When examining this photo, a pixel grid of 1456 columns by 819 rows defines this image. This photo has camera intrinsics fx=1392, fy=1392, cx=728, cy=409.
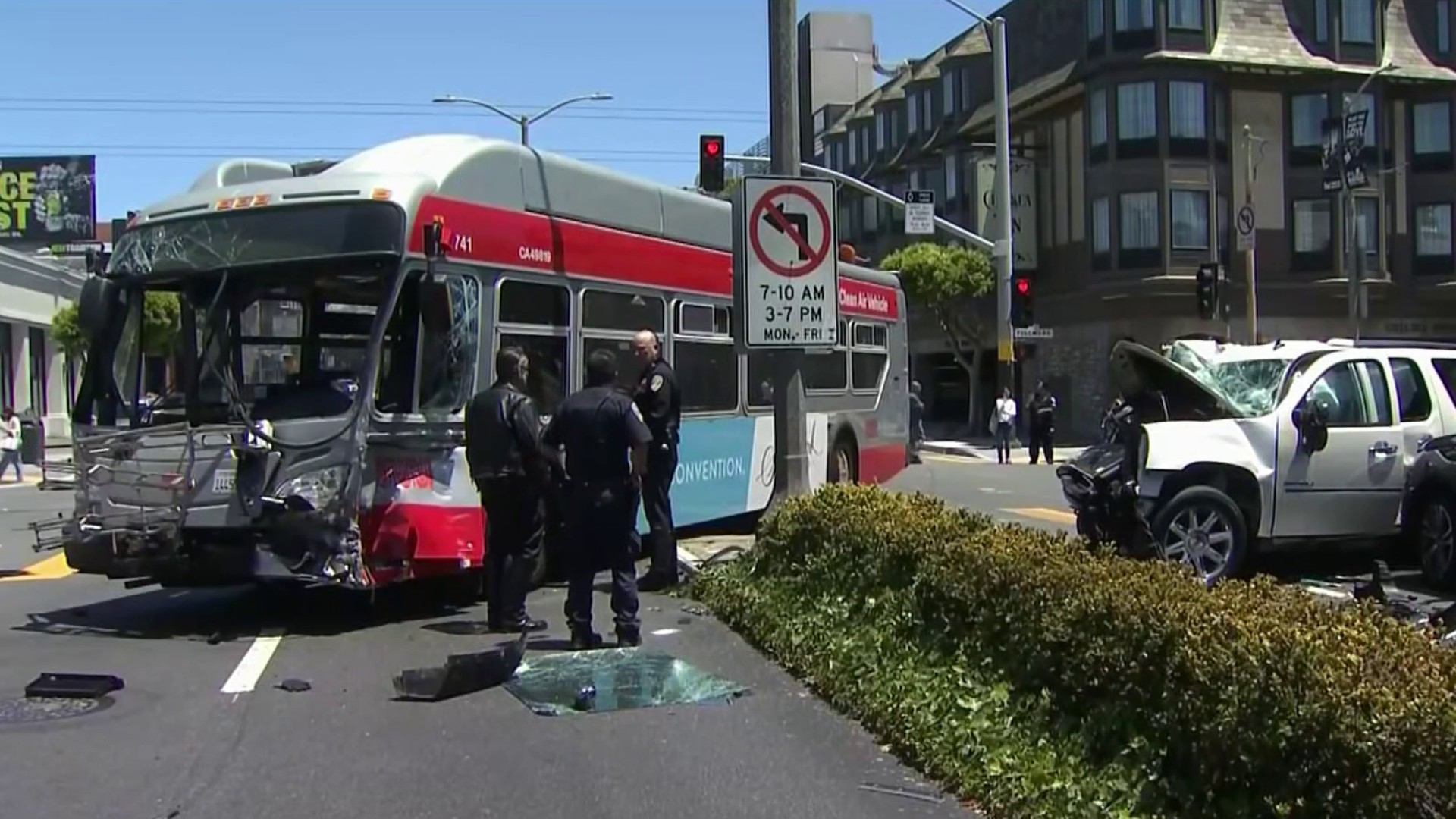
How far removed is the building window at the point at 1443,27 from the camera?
44344mm

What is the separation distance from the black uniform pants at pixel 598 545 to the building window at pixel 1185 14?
A: 119ft

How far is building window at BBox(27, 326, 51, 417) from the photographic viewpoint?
1847 inches

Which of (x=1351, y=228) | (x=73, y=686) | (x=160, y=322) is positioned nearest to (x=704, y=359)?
(x=160, y=322)

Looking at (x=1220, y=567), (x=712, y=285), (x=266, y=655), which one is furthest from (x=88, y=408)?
(x=1220, y=567)

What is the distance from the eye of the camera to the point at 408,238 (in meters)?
9.12

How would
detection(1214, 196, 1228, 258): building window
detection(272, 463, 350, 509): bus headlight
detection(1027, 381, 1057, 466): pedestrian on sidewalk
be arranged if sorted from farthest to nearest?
detection(1214, 196, 1228, 258): building window, detection(1027, 381, 1057, 466): pedestrian on sidewalk, detection(272, 463, 350, 509): bus headlight

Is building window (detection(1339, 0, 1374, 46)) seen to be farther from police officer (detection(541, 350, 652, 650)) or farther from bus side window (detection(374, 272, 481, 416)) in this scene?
police officer (detection(541, 350, 652, 650))

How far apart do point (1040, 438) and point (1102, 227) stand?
538 inches

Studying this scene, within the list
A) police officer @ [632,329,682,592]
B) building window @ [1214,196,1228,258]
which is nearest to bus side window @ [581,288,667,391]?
police officer @ [632,329,682,592]

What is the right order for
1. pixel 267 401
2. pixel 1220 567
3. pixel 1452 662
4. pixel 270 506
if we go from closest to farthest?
1. pixel 1452 662
2. pixel 270 506
3. pixel 267 401
4. pixel 1220 567

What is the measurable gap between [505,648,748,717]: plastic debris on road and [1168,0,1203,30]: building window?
3678 cm

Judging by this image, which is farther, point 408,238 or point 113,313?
point 113,313

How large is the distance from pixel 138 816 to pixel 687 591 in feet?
17.9

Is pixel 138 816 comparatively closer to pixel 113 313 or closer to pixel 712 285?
pixel 113 313
